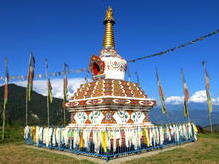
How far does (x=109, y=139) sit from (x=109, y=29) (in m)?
14.4

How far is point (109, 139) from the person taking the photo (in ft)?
49.7

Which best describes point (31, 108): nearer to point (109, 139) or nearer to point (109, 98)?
point (109, 98)

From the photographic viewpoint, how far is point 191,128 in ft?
75.9

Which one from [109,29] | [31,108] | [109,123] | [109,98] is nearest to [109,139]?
[109,123]

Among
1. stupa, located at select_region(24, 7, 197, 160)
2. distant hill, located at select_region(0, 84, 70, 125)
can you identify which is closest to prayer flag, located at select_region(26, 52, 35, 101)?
stupa, located at select_region(24, 7, 197, 160)

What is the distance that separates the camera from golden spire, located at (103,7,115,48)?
25938 mm

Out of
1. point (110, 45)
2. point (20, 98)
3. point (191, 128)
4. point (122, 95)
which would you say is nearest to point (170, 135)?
point (191, 128)

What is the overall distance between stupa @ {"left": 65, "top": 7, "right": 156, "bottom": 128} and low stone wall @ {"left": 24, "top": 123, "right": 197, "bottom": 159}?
6.84 feet

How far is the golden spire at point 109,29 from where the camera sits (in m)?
25.9

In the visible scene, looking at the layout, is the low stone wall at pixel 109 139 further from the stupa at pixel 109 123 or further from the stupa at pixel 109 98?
the stupa at pixel 109 98

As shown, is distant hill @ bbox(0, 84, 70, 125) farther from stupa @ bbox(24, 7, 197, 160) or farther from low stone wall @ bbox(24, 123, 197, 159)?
low stone wall @ bbox(24, 123, 197, 159)

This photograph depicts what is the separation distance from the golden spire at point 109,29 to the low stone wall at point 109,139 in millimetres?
10272

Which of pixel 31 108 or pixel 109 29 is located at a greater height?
pixel 109 29

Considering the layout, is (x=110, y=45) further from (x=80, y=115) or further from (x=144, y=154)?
(x=144, y=154)
